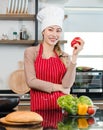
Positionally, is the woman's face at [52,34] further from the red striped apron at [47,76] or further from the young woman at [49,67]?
the red striped apron at [47,76]

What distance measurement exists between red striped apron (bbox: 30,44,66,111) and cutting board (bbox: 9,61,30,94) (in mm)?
1709

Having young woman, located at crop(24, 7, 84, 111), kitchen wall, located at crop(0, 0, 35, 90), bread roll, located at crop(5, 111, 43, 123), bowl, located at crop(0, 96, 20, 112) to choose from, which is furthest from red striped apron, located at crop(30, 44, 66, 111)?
kitchen wall, located at crop(0, 0, 35, 90)

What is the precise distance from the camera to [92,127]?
1.21m

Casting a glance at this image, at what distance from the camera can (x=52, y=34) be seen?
2.01 meters

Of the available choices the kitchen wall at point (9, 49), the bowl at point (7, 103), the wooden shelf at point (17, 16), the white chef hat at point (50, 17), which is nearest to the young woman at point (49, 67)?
the white chef hat at point (50, 17)

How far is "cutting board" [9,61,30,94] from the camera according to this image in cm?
376

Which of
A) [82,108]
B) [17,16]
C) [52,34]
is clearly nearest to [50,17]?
[52,34]

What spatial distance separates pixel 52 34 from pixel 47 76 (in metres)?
0.28

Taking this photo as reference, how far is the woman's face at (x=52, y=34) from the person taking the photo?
201cm

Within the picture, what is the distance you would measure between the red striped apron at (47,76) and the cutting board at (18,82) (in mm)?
1709

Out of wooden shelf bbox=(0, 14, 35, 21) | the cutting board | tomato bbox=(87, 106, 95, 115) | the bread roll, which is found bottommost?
the cutting board

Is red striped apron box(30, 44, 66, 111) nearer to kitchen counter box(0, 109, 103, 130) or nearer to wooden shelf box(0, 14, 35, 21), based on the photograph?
kitchen counter box(0, 109, 103, 130)

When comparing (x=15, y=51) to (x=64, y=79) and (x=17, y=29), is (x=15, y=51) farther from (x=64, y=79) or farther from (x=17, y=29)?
(x=64, y=79)

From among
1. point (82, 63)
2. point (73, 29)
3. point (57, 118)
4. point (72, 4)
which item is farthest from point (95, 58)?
point (57, 118)
